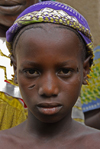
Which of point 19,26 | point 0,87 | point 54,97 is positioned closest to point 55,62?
point 54,97

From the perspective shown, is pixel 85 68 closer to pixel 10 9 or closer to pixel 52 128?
pixel 52 128

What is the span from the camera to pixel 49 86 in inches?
46.2

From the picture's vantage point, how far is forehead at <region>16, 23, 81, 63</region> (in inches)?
47.5

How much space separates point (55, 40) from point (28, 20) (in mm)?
166

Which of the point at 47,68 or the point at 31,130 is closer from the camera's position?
the point at 47,68

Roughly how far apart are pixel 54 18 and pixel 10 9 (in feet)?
2.82

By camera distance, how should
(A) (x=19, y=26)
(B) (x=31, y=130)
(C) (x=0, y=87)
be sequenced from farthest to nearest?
(C) (x=0, y=87)
(B) (x=31, y=130)
(A) (x=19, y=26)

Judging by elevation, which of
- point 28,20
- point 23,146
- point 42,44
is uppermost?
point 28,20

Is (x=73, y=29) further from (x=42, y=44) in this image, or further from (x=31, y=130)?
(x=31, y=130)

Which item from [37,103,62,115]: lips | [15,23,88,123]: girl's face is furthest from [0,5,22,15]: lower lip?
[37,103,62,115]: lips

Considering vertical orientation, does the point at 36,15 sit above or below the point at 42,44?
above

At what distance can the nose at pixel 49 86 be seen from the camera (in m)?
1.17

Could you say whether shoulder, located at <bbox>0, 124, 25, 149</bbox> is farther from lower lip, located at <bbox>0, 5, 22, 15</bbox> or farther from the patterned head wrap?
lower lip, located at <bbox>0, 5, 22, 15</bbox>

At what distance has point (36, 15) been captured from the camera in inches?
49.8
